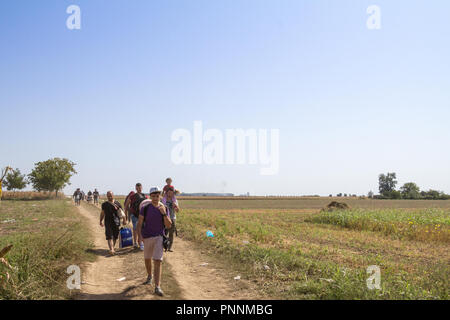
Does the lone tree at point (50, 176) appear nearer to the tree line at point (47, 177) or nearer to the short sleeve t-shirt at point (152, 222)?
the tree line at point (47, 177)

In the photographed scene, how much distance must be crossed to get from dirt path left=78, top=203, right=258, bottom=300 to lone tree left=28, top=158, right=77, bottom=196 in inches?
2705

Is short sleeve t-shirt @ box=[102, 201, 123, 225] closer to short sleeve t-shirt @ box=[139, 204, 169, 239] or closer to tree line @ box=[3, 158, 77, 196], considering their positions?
short sleeve t-shirt @ box=[139, 204, 169, 239]

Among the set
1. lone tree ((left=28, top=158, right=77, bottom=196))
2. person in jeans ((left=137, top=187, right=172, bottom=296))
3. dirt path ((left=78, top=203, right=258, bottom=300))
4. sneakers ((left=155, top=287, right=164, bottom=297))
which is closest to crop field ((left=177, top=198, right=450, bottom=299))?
dirt path ((left=78, top=203, right=258, bottom=300))

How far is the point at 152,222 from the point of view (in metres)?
7.09

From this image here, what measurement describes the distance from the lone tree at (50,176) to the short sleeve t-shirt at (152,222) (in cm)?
7388

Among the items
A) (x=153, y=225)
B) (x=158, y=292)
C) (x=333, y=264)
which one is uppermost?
(x=153, y=225)

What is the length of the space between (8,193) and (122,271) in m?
79.3

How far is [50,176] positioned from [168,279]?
73.3m

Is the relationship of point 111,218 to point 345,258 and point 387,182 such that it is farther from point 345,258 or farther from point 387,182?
point 387,182

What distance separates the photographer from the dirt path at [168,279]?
23.1 ft

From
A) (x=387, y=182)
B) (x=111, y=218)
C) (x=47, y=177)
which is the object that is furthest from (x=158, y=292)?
(x=387, y=182)

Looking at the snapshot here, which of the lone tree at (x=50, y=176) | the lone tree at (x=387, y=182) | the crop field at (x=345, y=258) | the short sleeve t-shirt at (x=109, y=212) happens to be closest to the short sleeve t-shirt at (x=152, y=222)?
the crop field at (x=345, y=258)

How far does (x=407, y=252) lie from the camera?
14203 millimetres

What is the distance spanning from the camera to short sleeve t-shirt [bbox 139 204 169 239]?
7046 mm
